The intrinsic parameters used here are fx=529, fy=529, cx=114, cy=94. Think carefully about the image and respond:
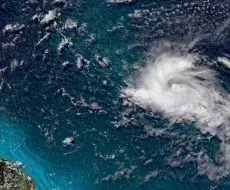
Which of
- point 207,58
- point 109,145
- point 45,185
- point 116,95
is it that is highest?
point 207,58

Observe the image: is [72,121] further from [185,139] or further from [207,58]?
[207,58]

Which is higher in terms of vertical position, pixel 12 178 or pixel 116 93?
pixel 116 93

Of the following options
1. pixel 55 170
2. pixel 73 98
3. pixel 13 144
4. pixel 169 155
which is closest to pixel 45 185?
pixel 55 170

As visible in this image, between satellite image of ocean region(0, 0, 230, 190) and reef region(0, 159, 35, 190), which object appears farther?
satellite image of ocean region(0, 0, 230, 190)

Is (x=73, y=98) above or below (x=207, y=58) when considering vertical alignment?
below

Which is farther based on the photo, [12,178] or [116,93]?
[116,93]

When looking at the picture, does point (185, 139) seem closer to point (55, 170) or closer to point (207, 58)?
point (207, 58)

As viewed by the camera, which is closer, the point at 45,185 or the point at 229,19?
the point at 45,185

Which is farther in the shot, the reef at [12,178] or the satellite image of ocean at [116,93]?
the satellite image of ocean at [116,93]
